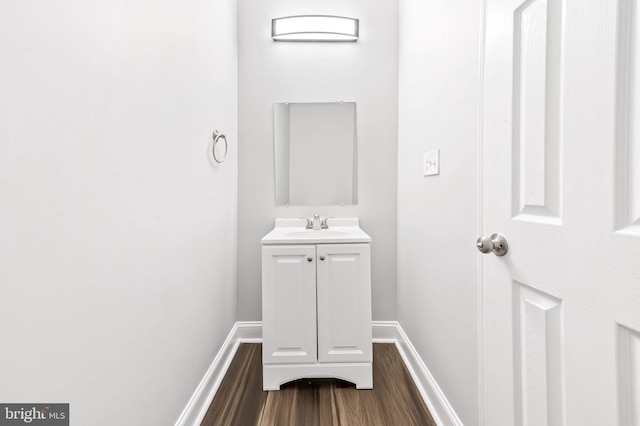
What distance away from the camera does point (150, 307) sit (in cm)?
93

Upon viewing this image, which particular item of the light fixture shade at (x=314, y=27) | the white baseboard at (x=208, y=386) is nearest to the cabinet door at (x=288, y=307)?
the white baseboard at (x=208, y=386)

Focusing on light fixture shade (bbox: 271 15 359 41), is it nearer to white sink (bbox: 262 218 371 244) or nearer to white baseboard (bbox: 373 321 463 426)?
white sink (bbox: 262 218 371 244)

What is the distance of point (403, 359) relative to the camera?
5.88 ft

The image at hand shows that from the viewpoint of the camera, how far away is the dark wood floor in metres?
1.32

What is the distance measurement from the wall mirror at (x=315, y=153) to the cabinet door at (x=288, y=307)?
0.61 metres

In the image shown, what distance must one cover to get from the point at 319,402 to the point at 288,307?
0.47 meters

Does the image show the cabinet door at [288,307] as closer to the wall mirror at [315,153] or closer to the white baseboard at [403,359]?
the white baseboard at [403,359]

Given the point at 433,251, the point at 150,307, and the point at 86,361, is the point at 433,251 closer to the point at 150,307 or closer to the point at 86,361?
the point at 150,307

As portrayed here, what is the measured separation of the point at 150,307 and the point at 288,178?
129 cm

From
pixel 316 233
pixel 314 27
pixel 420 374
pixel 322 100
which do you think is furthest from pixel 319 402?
pixel 314 27

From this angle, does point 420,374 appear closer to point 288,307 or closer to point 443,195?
point 288,307

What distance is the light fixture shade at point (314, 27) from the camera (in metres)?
1.93

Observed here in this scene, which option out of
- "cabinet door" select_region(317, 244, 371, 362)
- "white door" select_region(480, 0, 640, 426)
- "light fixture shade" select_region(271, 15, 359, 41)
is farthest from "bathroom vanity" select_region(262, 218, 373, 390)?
"light fixture shade" select_region(271, 15, 359, 41)

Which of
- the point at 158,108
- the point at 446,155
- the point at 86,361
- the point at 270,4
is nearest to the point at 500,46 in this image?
the point at 446,155
